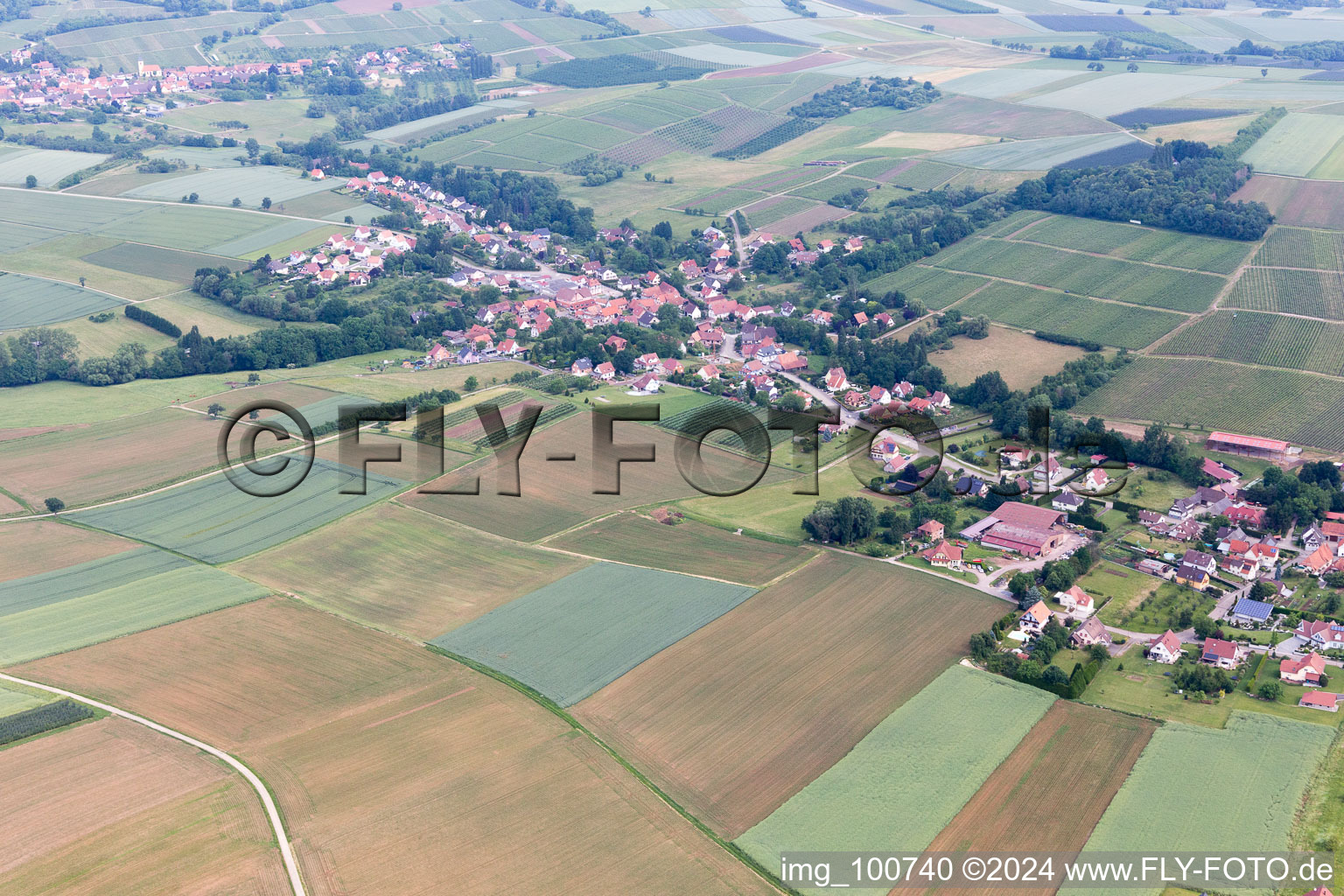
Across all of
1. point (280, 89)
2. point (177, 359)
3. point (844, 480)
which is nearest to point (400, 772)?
point (844, 480)

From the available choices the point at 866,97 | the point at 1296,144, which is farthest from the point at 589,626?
the point at 866,97

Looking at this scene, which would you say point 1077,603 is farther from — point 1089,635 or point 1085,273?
point 1085,273

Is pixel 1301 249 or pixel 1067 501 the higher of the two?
pixel 1301 249

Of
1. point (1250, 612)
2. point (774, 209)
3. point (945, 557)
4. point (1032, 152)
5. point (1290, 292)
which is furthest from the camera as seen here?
point (1032, 152)

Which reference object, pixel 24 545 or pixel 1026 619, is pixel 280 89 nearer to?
pixel 24 545

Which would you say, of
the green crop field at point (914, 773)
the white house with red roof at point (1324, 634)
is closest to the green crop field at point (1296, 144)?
the white house with red roof at point (1324, 634)

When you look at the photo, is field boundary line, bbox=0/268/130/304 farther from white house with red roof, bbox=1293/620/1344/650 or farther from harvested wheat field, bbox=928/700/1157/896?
white house with red roof, bbox=1293/620/1344/650

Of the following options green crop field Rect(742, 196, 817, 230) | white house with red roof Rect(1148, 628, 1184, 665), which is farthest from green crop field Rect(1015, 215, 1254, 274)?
white house with red roof Rect(1148, 628, 1184, 665)
